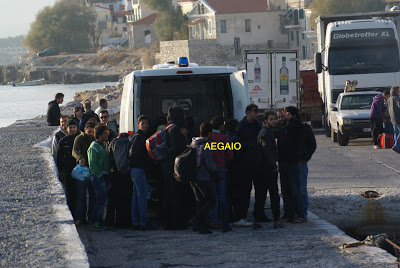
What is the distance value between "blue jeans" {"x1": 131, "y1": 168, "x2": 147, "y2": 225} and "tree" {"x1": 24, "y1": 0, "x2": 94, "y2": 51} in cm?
14438

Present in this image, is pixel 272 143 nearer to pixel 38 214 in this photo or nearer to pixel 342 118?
pixel 38 214

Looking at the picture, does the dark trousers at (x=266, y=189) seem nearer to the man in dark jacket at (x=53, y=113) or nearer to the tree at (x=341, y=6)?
the man in dark jacket at (x=53, y=113)

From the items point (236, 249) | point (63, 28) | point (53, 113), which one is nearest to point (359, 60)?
point (53, 113)

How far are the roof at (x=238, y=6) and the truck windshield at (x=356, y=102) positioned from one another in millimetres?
75124

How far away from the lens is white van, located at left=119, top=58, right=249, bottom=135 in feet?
35.3

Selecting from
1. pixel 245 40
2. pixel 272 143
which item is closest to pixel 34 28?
pixel 245 40

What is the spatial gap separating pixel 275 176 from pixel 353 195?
175 centimetres

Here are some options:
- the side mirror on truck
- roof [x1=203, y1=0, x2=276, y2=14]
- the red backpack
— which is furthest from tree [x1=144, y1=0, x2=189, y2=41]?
the red backpack

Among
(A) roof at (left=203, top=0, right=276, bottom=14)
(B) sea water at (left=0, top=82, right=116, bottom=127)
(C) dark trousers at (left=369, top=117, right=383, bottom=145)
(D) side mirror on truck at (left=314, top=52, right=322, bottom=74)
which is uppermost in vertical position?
(A) roof at (left=203, top=0, right=276, bottom=14)

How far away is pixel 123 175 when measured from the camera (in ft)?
33.3

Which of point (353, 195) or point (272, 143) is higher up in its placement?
point (272, 143)

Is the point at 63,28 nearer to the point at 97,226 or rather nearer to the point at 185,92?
the point at 185,92

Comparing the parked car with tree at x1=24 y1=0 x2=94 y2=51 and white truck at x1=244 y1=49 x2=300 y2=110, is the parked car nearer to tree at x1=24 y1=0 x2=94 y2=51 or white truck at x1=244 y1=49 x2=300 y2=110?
tree at x1=24 y1=0 x2=94 y2=51

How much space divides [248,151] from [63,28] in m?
146
